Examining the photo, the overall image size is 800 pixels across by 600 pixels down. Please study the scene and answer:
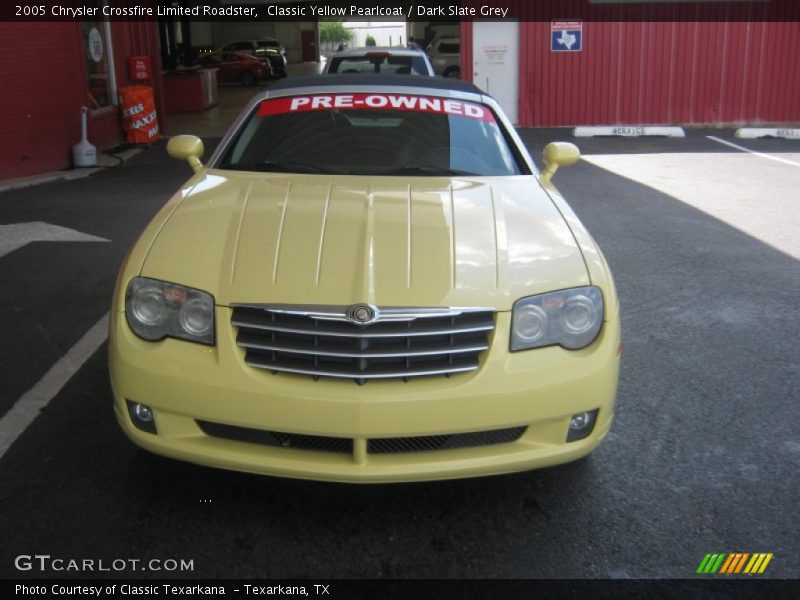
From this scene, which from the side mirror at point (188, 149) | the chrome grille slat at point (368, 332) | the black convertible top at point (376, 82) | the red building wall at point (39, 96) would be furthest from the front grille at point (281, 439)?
the red building wall at point (39, 96)

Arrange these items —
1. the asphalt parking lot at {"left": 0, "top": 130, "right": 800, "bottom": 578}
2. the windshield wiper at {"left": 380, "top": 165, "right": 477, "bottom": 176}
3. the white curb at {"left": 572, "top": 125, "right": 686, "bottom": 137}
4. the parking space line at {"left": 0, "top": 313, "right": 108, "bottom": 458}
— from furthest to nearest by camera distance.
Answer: the white curb at {"left": 572, "top": 125, "right": 686, "bottom": 137}, the windshield wiper at {"left": 380, "top": 165, "right": 477, "bottom": 176}, the parking space line at {"left": 0, "top": 313, "right": 108, "bottom": 458}, the asphalt parking lot at {"left": 0, "top": 130, "right": 800, "bottom": 578}

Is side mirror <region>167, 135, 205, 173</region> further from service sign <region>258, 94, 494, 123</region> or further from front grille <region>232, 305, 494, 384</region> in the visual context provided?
front grille <region>232, 305, 494, 384</region>

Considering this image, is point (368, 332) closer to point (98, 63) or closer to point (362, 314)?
point (362, 314)

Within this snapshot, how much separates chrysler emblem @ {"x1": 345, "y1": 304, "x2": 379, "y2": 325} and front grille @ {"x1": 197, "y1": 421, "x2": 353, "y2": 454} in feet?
1.28

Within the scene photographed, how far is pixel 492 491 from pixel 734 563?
862 millimetres

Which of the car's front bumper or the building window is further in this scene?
the building window

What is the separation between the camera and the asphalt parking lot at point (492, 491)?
106 inches

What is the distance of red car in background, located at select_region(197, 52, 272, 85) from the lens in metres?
35.0

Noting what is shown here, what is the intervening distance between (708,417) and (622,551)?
1227mm

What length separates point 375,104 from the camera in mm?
4332

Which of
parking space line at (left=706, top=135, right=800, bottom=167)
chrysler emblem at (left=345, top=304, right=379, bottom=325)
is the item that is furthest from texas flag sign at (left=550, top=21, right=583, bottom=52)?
chrysler emblem at (left=345, top=304, right=379, bottom=325)

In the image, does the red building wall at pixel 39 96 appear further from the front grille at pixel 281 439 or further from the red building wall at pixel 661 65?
the front grille at pixel 281 439

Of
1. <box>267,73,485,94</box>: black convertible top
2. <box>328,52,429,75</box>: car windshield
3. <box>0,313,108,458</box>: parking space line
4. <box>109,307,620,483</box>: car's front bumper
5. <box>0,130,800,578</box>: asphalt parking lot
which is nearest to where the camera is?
<box>109,307,620,483</box>: car's front bumper

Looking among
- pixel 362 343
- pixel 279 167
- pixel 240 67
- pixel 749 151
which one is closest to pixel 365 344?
pixel 362 343
